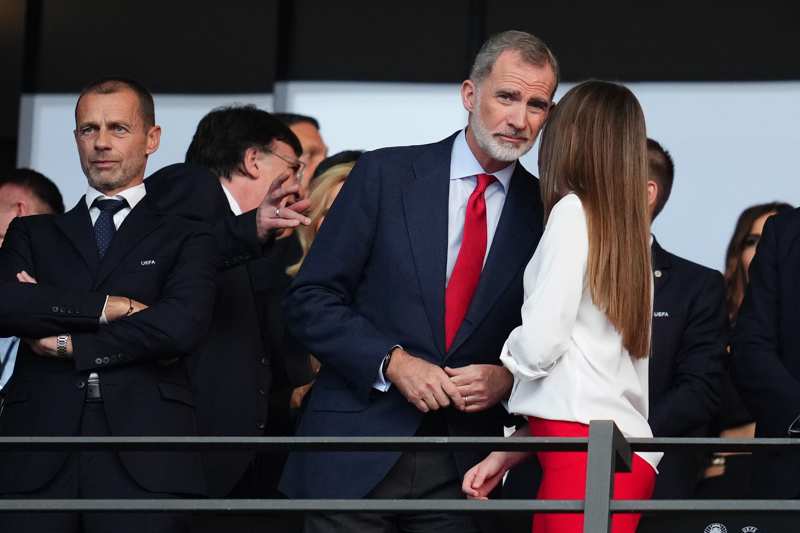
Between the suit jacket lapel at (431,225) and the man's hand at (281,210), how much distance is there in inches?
19.9

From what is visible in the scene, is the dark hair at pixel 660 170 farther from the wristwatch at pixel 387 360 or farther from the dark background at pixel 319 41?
the dark background at pixel 319 41

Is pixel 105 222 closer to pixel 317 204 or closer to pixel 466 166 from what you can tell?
pixel 317 204

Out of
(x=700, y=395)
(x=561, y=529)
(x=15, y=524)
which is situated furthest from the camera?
(x=700, y=395)

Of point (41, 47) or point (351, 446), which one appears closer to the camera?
point (351, 446)

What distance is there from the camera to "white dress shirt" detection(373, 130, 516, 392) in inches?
184

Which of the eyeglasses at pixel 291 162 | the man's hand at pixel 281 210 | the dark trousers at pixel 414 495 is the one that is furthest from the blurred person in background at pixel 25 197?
the dark trousers at pixel 414 495

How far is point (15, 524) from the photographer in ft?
15.8

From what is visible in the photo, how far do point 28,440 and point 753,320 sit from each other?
2.14 m

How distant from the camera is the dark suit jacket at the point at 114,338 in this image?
4848 millimetres

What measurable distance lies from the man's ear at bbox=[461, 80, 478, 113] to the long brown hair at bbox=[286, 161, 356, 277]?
1.13 meters

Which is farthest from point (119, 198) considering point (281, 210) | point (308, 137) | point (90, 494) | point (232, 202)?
point (308, 137)

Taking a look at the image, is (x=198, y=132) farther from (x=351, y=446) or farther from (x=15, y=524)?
(x=351, y=446)

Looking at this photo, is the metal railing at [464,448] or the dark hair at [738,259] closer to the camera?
the metal railing at [464,448]

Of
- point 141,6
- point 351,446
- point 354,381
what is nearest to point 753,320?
point 354,381
